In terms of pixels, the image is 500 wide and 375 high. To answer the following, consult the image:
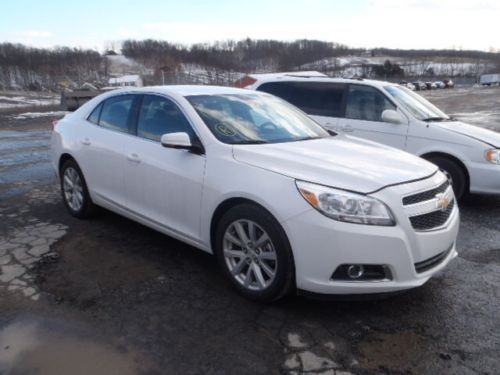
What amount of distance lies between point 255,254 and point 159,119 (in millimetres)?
1717

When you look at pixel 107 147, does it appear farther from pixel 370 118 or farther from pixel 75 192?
pixel 370 118

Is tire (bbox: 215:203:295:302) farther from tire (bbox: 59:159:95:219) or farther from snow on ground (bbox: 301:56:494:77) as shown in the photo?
snow on ground (bbox: 301:56:494:77)

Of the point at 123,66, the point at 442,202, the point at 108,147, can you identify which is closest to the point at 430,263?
the point at 442,202

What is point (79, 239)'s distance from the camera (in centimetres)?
480

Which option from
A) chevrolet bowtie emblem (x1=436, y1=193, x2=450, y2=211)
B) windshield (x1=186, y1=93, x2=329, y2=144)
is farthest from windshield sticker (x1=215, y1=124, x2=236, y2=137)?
chevrolet bowtie emblem (x1=436, y1=193, x2=450, y2=211)

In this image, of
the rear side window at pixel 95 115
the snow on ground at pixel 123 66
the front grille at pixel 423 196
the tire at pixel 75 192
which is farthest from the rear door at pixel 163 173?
the snow on ground at pixel 123 66

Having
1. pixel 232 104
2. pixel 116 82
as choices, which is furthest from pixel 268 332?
pixel 116 82

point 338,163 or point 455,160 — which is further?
point 455,160

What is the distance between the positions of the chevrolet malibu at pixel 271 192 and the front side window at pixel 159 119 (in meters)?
0.01

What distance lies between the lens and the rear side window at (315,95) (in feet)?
23.8

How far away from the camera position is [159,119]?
170 inches

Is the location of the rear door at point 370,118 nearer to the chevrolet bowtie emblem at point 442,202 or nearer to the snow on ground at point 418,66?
the chevrolet bowtie emblem at point 442,202

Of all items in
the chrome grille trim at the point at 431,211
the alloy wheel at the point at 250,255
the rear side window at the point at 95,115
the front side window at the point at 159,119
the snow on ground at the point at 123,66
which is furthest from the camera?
the snow on ground at the point at 123,66

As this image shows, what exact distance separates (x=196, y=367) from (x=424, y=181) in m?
2.04
